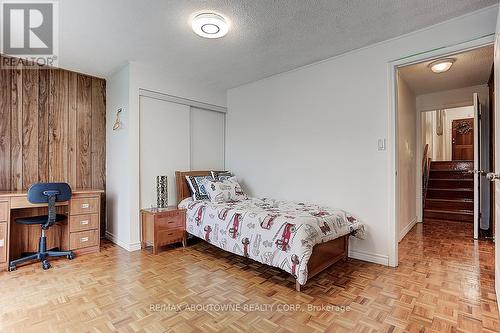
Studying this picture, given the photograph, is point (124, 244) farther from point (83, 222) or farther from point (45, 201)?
point (45, 201)

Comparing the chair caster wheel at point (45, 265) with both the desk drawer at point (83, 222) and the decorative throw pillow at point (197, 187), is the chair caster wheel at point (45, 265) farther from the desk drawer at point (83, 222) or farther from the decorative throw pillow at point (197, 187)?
the decorative throw pillow at point (197, 187)

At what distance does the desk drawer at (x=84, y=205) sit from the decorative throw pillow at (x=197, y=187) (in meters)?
1.14

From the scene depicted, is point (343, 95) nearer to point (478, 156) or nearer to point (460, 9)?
point (460, 9)

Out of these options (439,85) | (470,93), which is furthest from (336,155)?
(470,93)

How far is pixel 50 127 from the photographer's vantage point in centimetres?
338

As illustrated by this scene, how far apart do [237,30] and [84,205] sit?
261 cm

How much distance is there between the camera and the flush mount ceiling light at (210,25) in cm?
228

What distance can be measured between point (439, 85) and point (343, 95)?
7.55ft

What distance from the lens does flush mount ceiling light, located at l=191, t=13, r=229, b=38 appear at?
7.49ft

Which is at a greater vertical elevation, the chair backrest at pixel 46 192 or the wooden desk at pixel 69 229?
the chair backrest at pixel 46 192

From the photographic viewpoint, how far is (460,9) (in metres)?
2.21

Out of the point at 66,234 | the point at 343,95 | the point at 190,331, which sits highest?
the point at 343,95

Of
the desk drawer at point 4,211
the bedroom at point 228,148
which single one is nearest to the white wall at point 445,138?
the bedroom at point 228,148

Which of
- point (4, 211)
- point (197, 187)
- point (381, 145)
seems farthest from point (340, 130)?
point (4, 211)
